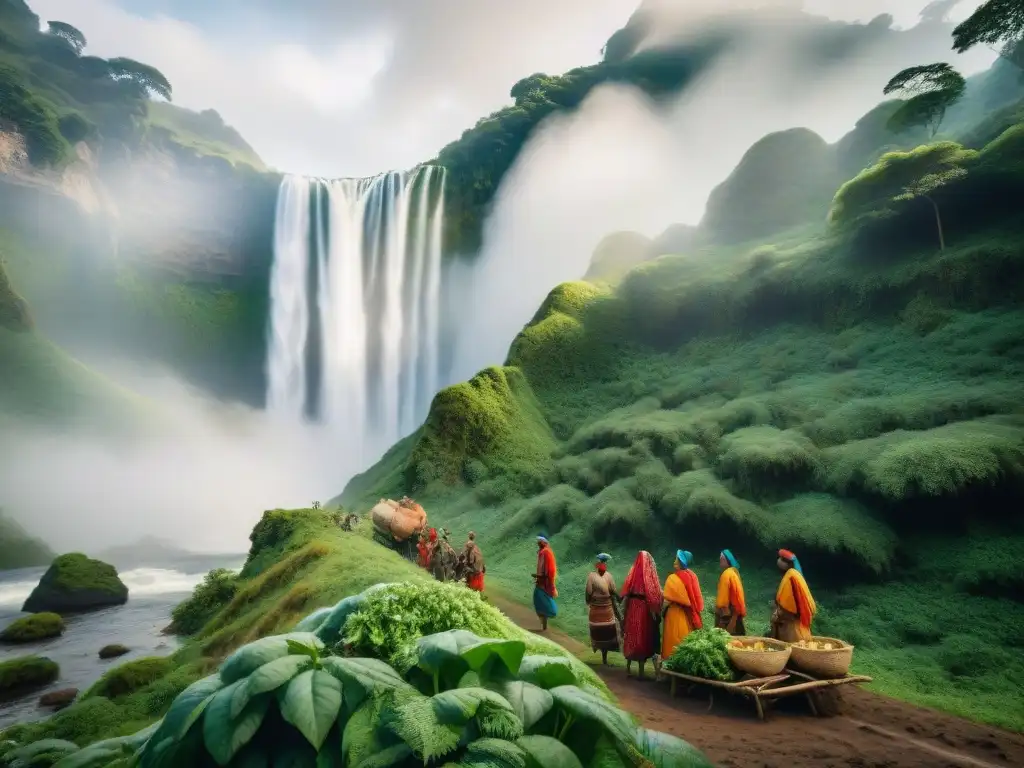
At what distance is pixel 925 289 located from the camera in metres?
20.8

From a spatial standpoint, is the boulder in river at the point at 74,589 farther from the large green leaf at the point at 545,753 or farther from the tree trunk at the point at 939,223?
the tree trunk at the point at 939,223

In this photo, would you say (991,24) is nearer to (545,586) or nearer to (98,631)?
(545,586)

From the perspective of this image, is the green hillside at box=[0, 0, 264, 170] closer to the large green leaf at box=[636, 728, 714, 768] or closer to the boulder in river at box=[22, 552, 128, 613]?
the boulder in river at box=[22, 552, 128, 613]

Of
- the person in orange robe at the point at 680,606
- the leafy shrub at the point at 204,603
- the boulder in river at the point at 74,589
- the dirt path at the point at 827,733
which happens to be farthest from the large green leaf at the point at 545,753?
the boulder in river at the point at 74,589

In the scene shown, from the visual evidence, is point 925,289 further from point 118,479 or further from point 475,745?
point 118,479

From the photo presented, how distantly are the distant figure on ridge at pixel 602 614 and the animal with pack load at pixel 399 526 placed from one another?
8.64 metres

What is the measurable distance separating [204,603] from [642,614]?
12720 millimetres

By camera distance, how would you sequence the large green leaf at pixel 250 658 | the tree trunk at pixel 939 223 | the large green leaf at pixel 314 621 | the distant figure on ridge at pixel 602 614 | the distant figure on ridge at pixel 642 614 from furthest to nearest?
the tree trunk at pixel 939 223 < the distant figure on ridge at pixel 602 614 < the distant figure on ridge at pixel 642 614 < the large green leaf at pixel 314 621 < the large green leaf at pixel 250 658

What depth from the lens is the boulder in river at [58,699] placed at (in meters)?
10.4

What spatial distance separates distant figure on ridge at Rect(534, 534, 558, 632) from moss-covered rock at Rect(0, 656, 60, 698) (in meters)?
10.4

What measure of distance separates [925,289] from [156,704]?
24985 mm

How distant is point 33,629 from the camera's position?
16344 mm

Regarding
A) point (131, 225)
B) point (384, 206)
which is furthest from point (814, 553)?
point (131, 225)

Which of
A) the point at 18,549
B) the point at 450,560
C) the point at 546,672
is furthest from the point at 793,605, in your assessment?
the point at 18,549
